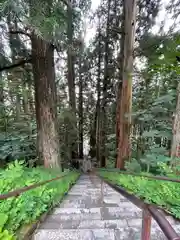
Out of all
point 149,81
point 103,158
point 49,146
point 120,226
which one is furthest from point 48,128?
point 103,158

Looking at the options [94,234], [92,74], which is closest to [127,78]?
[94,234]

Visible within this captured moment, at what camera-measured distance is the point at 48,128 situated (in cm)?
343

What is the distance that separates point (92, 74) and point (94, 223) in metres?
8.33

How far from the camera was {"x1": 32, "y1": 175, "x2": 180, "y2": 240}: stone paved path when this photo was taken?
145cm

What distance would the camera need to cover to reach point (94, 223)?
167 centimetres

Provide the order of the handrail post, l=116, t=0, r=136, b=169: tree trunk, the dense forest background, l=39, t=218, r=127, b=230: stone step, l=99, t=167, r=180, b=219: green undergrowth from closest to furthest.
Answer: the handrail post < l=39, t=218, r=127, b=230: stone step < l=99, t=167, r=180, b=219: green undergrowth < the dense forest background < l=116, t=0, r=136, b=169: tree trunk

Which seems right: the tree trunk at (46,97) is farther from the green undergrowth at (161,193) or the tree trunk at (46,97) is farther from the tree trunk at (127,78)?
the tree trunk at (127,78)

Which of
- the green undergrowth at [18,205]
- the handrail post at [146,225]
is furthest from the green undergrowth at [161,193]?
the handrail post at [146,225]

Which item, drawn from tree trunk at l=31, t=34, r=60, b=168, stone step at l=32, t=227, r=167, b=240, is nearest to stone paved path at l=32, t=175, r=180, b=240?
stone step at l=32, t=227, r=167, b=240

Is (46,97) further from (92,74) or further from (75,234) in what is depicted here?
(92,74)

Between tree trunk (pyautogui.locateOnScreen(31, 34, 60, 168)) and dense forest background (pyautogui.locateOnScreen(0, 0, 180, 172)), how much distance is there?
0.02 m

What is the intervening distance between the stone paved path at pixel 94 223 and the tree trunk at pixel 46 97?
1.43 meters

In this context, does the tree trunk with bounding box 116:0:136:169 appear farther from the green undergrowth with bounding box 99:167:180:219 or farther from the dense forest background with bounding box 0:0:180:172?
the green undergrowth with bounding box 99:167:180:219

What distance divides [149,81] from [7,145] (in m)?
5.29
